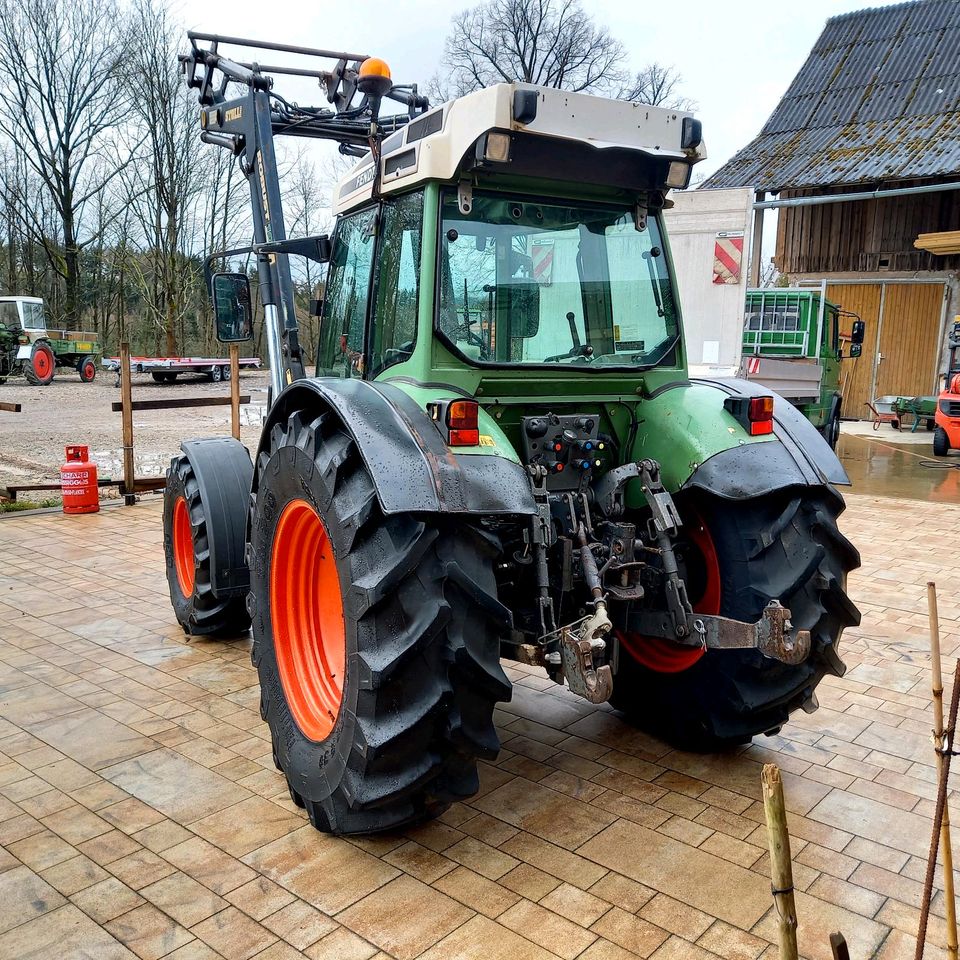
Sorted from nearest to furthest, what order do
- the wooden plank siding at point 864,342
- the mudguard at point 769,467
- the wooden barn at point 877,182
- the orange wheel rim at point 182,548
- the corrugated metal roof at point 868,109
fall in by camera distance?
the mudguard at point 769,467
the orange wheel rim at point 182,548
the corrugated metal roof at point 868,109
the wooden barn at point 877,182
the wooden plank siding at point 864,342

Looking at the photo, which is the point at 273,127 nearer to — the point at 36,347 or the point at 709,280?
the point at 709,280

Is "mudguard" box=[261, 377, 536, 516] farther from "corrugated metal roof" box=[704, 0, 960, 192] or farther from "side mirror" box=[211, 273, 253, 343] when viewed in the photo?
"corrugated metal roof" box=[704, 0, 960, 192]

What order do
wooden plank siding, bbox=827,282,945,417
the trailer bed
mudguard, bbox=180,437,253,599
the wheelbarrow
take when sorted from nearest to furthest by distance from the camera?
1. mudguard, bbox=180,437,253,599
2. the wheelbarrow
3. wooden plank siding, bbox=827,282,945,417
4. the trailer bed

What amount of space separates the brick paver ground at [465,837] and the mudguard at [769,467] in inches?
46.9

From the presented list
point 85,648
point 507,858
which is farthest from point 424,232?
point 85,648

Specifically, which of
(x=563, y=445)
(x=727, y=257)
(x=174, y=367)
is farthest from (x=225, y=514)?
(x=174, y=367)

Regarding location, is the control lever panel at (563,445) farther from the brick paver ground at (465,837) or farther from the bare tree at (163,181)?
the bare tree at (163,181)

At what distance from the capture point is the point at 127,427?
877 centimetres

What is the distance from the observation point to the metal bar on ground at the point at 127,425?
8.55 meters

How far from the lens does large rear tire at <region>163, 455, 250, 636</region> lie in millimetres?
4938

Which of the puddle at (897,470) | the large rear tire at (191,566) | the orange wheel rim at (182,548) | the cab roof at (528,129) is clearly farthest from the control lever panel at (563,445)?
the puddle at (897,470)

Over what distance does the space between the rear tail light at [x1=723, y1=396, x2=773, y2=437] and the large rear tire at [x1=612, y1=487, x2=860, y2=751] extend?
0.89ft

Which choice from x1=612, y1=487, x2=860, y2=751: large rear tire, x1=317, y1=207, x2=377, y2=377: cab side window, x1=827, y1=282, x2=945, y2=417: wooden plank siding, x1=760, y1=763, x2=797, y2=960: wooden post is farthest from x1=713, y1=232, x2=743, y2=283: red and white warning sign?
x1=827, y1=282, x2=945, y2=417: wooden plank siding

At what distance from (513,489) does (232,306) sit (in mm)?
2385
